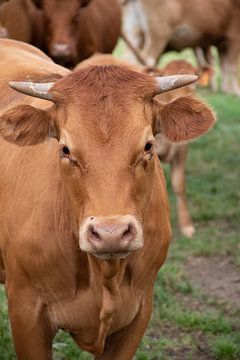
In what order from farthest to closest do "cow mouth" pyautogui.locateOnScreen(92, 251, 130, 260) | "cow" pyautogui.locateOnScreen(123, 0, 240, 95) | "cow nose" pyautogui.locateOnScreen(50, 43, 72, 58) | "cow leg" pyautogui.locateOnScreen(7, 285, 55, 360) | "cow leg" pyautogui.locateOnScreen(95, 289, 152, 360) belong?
"cow" pyautogui.locateOnScreen(123, 0, 240, 95), "cow nose" pyautogui.locateOnScreen(50, 43, 72, 58), "cow leg" pyautogui.locateOnScreen(95, 289, 152, 360), "cow leg" pyautogui.locateOnScreen(7, 285, 55, 360), "cow mouth" pyautogui.locateOnScreen(92, 251, 130, 260)

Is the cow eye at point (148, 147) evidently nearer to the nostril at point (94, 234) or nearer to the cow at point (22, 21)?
the nostril at point (94, 234)

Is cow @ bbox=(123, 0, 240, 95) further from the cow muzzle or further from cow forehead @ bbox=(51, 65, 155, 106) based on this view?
the cow muzzle

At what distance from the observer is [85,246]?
13.8ft

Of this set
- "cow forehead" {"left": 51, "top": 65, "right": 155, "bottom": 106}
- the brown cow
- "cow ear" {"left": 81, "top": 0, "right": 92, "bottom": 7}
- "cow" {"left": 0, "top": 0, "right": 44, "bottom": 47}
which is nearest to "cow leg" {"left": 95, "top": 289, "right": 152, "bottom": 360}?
"cow forehead" {"left": 51, "top": 65, "right": 155, "bottom": 106}

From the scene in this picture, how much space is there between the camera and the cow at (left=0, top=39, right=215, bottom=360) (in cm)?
434

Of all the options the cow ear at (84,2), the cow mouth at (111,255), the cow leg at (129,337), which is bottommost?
the cow ear at (84,2)

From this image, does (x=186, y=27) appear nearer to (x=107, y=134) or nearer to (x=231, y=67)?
(x=231, y=67)

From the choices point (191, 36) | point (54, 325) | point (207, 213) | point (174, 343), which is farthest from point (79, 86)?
point (191, 36)

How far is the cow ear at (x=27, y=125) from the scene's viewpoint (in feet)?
15.4

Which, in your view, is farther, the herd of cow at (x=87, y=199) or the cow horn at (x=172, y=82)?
the cow horn at (x=172, y=82)

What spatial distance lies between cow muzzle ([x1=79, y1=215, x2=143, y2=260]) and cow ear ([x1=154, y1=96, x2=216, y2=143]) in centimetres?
60

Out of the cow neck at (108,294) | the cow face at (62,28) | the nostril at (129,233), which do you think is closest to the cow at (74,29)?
the cow face at (62,28)

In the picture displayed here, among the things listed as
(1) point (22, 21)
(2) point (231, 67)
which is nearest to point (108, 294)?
(1) point (22, 21)

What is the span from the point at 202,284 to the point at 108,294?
124 inches
